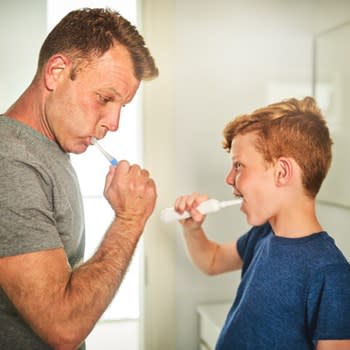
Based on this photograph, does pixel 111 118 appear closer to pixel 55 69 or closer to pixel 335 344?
pixel 55 69

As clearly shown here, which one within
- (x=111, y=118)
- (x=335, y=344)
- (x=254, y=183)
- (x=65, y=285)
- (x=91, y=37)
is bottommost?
(x=335, y=344)

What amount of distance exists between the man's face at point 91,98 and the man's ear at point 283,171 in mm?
285

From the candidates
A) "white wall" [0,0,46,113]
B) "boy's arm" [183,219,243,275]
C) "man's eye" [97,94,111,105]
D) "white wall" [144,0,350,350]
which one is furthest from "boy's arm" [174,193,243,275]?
"white wall" [0,0,46,113]

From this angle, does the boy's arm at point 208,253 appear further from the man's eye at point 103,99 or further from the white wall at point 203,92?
the man's eye at point 103,99

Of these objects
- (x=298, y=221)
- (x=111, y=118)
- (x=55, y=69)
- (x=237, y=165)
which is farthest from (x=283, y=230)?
(x=55, y=69)

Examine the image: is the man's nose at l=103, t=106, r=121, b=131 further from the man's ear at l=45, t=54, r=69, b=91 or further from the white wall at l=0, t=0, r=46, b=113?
the white wall at l=0, t=0, r=46, b=113

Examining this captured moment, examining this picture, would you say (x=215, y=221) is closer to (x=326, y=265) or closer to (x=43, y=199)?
(x=326, y=265)

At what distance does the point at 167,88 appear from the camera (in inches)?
36.4

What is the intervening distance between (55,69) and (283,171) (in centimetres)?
41

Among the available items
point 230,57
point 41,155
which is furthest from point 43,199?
point 230,57

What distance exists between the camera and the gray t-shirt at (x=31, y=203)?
484mm

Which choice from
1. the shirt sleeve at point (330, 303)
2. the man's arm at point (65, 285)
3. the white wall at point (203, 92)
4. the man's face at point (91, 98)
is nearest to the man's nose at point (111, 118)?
the man's face at point (91, 98)

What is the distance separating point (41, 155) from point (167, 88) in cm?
42

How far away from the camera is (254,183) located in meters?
0.71
